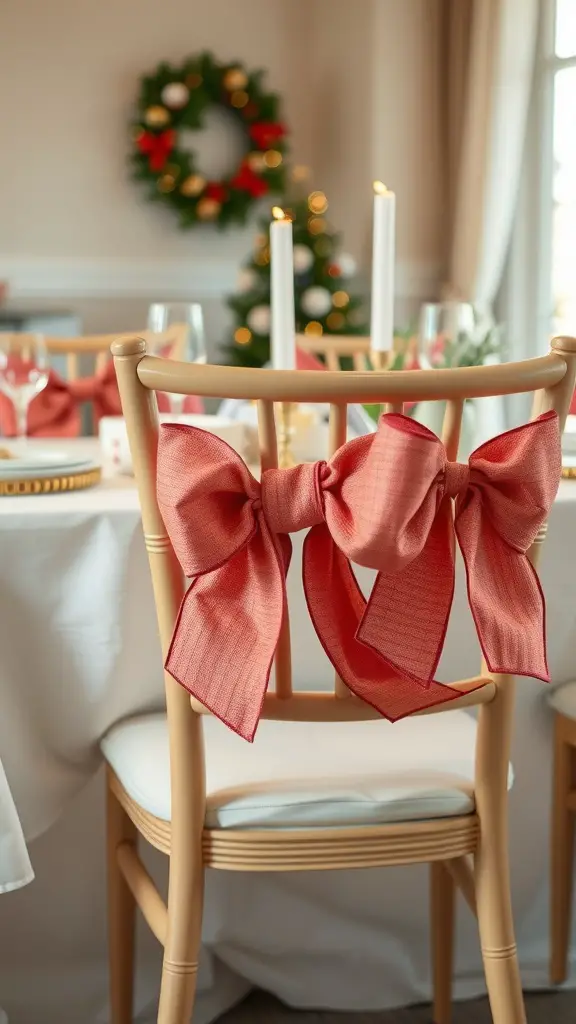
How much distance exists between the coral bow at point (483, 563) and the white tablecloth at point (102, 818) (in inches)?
14.8

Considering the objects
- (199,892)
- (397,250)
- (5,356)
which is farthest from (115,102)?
(199,892)

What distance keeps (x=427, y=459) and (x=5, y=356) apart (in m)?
0.91

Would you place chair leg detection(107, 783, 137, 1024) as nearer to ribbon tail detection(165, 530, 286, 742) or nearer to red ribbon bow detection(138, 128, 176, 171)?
ribbon tail detection(165, 530, 286, 742)

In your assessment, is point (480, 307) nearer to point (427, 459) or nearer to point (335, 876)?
point (335, 876)

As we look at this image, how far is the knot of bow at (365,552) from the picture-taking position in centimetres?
94

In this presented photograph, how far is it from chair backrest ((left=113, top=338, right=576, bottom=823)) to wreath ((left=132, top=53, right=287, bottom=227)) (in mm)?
3933

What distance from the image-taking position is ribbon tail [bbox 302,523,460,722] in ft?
3.50

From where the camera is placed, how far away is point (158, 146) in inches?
190

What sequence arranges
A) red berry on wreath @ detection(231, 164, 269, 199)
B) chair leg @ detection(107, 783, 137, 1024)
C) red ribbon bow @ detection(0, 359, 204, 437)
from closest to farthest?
chair leg @ detection(107, 783, 137, 1024) < red ribbon bow @ detection(0, 359, 204, 437) < red berry on wreath @ detection(231, 164, 269, 199)

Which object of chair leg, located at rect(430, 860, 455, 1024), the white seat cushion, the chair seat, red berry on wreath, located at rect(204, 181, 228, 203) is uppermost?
red berry on wreath, located at rect(204, 181, 228, 203)

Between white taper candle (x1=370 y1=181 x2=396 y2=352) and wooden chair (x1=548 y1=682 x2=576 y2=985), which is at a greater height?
white taper candle (x1=370 y1=181 x2=396 y2=352)

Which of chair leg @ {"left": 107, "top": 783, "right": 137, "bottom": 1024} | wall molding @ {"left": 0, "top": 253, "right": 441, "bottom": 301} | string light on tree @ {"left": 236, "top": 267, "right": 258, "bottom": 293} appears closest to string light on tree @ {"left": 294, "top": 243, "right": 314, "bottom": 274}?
string light on tree @ {"left": 236, "top": 267, "right": 258, "bottom": 293}

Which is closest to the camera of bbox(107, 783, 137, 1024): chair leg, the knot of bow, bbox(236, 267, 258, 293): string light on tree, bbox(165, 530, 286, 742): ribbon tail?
the knot of bow

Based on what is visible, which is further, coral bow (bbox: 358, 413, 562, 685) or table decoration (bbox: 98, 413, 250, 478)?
table decoration (bbox: 98, 413, 250, 478)
